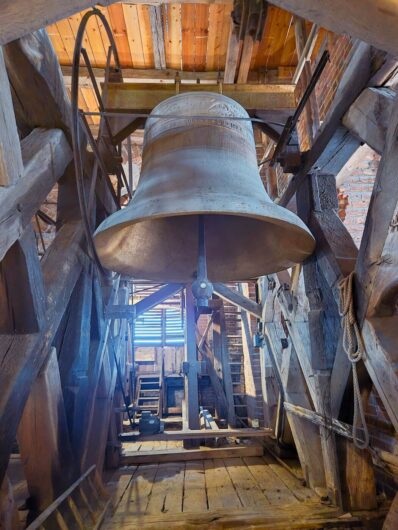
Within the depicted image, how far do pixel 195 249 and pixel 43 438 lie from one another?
1093mm

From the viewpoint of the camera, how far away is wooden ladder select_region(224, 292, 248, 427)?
7.32 m

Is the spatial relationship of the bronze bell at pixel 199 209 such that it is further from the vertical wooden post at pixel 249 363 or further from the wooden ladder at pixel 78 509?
the vertical wooden post at pixel 249 363

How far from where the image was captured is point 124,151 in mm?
5344

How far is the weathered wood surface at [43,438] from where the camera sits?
1.44m

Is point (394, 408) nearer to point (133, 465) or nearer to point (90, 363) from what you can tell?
point (90, 363)

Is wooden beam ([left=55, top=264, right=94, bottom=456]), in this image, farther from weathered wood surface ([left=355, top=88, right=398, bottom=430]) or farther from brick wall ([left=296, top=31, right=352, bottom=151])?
brick wall ([left=296, top=31, right=352, bottom=151])

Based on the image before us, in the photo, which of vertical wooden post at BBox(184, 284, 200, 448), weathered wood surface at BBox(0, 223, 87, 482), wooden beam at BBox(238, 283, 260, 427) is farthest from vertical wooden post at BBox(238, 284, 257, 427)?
weathered wood surface at BBox(0, 223, 87, 482)

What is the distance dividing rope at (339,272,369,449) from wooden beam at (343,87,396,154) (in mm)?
559

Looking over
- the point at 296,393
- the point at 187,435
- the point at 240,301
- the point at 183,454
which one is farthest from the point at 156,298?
the point at 296,393

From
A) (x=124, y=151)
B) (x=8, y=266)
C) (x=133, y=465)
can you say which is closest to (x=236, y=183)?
(x=8, y=266)

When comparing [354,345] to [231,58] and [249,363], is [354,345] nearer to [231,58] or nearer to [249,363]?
[231,58]

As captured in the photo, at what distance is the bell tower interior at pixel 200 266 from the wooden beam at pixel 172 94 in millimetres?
12

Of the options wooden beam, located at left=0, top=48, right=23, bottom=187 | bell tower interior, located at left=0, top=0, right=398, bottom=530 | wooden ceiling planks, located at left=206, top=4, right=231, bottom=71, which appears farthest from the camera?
wooden ceiling planks, located at left=206, top=4, right=231, bottom=71

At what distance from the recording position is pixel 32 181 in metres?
1.23
